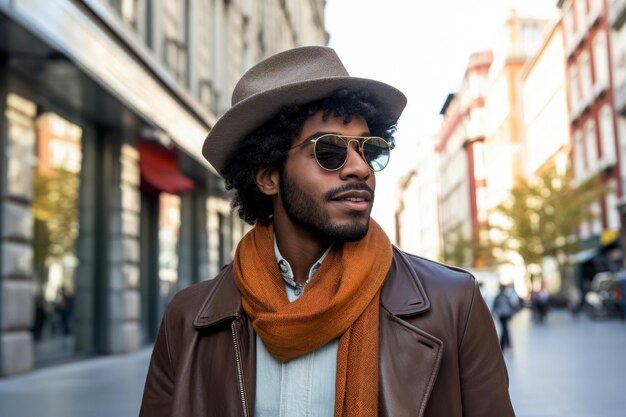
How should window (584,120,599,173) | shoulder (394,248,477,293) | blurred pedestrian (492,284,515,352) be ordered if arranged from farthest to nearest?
window (584,120,599,173) < blurred pedestrian (492,284,515,352) < shoulder (394,248,477,293)

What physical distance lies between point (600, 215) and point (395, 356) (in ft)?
120

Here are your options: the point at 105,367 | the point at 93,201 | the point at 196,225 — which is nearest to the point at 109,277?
the point at 93,201

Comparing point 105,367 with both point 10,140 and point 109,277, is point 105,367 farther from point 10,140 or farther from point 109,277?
point 10,140

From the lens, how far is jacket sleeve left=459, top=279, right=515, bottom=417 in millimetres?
1757

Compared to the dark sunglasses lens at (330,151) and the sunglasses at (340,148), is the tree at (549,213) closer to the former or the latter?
the sunglasses at (340,148)

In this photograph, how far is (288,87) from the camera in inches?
78.7

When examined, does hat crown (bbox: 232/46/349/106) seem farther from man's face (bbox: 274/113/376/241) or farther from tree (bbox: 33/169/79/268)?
tree (bbox: 33/169/79/268)

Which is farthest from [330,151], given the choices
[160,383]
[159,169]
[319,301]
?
[159,169]

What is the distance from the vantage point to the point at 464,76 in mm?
79875

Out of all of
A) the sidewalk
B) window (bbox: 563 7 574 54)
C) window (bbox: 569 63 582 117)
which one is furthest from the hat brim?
window (bbox: 563 7 574 54)

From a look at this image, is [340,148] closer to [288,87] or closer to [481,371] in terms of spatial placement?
[288,87]

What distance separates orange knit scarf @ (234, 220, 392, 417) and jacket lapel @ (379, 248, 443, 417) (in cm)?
3

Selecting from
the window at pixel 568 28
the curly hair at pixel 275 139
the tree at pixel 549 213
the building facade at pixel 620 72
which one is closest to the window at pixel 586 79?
the window at pixel 568 28

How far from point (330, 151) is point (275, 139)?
196mm
